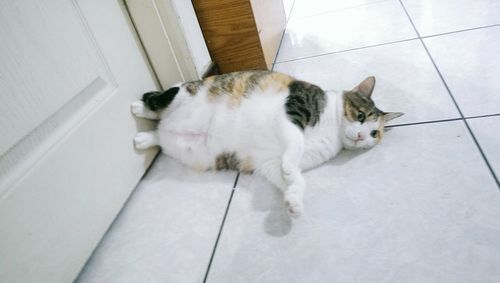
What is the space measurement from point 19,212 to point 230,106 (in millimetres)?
667

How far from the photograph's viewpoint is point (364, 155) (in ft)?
3.25

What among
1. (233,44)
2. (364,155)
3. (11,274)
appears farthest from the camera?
(233,44)

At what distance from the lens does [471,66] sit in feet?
3.99

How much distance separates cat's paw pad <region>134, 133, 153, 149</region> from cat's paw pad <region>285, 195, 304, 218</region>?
0.54 metres

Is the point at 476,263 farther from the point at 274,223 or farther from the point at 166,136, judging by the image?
the point at 166,136

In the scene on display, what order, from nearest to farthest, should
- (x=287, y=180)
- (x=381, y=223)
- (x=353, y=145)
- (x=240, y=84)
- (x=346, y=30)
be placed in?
1. (x=381, y=223)
2. (x=287, y=180)
3. (x=353, y=145)
4. (x=240, y=84)
5. (x=346, y=30)

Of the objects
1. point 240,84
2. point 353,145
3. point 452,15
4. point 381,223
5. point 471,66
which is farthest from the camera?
point 452,15

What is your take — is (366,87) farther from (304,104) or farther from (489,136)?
(489,136)

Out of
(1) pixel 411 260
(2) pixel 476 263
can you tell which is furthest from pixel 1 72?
(2) pixel 476 263

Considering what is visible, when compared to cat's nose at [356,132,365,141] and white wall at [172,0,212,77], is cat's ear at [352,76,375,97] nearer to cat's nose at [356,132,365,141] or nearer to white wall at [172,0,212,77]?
cat's nose at [356,132,365,141]

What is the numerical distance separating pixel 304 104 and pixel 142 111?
56cm

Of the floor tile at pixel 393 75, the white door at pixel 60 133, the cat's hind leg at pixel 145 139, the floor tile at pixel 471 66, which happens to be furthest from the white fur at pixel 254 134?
the floor tile at pixel 471 66

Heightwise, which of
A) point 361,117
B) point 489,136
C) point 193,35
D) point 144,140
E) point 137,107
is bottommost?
point 489,136

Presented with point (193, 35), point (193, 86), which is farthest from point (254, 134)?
point (193, 35)
